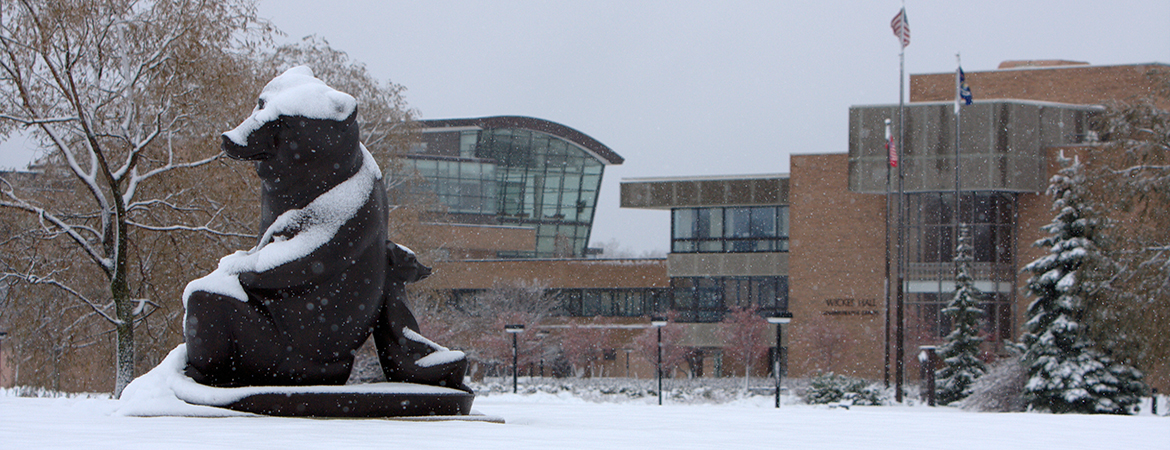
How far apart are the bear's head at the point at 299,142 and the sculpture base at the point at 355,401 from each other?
4.05 feet

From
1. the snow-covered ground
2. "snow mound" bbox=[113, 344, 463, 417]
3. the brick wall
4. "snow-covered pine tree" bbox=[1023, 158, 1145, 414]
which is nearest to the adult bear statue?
"snow mound" bbox=[113, 344, 463, 417]

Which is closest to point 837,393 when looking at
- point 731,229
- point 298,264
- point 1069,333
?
point 1069,333

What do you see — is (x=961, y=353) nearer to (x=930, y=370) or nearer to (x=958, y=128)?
(x=930, y=370)

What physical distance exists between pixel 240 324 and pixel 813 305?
38270mm

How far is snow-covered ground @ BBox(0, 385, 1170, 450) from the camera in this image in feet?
17.2

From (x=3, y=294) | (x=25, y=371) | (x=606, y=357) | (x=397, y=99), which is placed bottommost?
(x=606, y=357)

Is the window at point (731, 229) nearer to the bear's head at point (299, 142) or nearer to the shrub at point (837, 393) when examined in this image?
the shrub at point (837, 393)

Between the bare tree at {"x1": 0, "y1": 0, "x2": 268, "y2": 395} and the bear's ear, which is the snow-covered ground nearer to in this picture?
the bear's ear

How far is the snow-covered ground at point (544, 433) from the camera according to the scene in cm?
524

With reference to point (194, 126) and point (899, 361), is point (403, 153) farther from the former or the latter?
point (899, 361)

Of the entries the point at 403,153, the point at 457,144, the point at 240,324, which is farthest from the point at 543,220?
the point at 240,324

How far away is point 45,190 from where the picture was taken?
1948 cm

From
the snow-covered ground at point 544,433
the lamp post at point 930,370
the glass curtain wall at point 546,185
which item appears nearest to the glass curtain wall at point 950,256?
the lamp post at point 930,370

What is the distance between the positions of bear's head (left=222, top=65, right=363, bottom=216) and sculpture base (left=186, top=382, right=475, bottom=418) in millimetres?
1234
